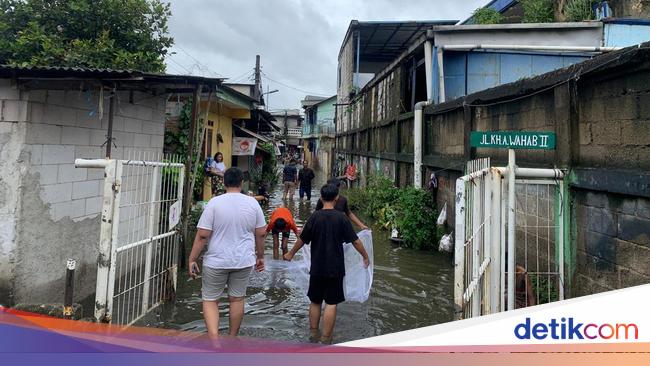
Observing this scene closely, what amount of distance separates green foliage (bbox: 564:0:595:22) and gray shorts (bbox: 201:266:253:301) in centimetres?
1245

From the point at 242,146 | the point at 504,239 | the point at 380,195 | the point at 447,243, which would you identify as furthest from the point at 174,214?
the point at 242,146

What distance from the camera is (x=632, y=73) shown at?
4.14 meters

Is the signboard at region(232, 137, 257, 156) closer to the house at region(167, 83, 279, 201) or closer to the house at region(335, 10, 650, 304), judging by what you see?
the house at region(167, 83, 279, 201)

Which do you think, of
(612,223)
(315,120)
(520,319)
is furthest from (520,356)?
(315,120)

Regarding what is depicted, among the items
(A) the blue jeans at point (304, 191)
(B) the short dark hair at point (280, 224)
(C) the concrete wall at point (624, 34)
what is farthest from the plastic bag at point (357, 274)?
(A) the blue jeans at point (304, 191)

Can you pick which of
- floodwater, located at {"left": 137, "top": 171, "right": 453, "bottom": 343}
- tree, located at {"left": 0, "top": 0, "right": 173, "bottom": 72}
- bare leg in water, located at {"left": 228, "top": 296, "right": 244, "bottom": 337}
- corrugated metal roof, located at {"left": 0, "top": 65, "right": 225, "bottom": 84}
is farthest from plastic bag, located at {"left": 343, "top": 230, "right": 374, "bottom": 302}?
tree, located at {"left": 0, "top": 0, "right": 173, "bottom": 72}

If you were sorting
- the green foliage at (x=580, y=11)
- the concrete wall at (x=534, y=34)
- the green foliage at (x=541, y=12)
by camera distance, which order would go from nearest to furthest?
the concrete wall at (x=534, y=34), the green foliage at (x=580, y=11), the green foliage at (x=541, y=12)

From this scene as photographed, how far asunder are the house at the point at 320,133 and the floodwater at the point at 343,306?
25869 millimetres

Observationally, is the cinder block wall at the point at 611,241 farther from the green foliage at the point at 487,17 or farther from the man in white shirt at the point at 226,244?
the green foliage at the point at 487,17

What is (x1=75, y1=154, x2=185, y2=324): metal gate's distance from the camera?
3.56 metres

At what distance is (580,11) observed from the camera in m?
12.6

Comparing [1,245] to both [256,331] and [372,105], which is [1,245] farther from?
[372,105]

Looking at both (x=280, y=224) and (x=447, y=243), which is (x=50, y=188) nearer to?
(x=280, y=224)

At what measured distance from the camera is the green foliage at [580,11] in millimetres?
12586
